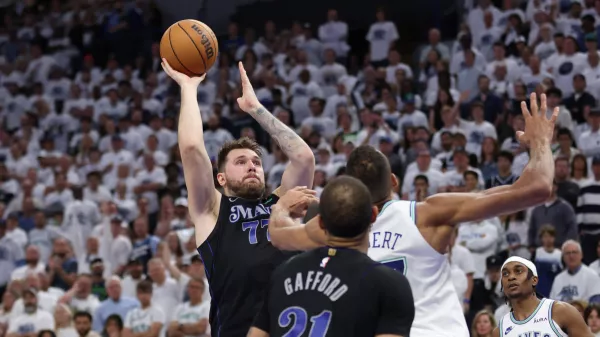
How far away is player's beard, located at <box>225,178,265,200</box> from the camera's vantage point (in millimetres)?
6039

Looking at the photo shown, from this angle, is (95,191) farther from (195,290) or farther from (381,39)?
(381,39)

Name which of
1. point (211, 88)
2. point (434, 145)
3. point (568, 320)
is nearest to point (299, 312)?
point (568, 320)

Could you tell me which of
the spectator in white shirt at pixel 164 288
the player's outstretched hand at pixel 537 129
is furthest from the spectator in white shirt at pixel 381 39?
the player's outstretched hand at pixel 537 129

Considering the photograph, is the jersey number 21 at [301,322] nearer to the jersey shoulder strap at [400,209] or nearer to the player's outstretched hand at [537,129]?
the jersey shoulder strap at [400,209]

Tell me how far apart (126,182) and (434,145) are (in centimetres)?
558

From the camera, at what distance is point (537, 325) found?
316 inches

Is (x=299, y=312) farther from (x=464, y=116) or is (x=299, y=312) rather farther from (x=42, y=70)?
(x=42, y=70)

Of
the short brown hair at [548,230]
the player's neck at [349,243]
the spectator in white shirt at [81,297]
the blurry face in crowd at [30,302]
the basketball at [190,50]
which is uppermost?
the basketball at [190,50]

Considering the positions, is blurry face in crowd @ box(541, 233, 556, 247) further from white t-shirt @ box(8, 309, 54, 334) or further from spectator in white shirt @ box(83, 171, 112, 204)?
spectator in white shirt @ box(83, 171, 112, 204)

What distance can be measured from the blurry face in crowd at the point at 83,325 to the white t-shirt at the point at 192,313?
110cm

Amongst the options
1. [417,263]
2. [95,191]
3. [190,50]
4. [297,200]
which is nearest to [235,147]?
[190,50]

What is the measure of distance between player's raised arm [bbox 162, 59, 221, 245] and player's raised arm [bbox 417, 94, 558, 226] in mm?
1601

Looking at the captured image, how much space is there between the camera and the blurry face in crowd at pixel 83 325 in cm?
1288

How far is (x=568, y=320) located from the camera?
7844mm
